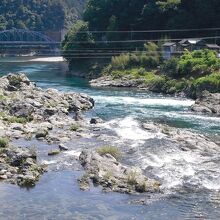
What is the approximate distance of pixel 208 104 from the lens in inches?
1973

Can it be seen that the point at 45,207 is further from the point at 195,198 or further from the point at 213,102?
the point at 213,102

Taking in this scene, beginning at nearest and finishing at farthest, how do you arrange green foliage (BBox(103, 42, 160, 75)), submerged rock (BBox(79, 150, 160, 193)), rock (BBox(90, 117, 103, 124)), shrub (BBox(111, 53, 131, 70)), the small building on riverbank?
submerged rock (BBox(79, 150, 160, 193)) < rock (BBox(90, 117, 103, 124)) < the small building on riverbank < green foliage (BBox(103, 42, 160, 75)) < shrub (BBox(111, 53, 131, 70))

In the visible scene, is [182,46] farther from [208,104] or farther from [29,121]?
[29,121]

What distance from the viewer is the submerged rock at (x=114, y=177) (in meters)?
26.0

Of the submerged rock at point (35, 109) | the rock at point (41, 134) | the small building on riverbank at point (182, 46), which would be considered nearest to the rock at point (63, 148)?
the submerged rock at point (35, 109)

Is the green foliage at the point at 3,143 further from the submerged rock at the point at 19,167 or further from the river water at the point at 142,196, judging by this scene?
the river water at the point at 142,196

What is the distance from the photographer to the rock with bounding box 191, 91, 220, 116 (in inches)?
1897

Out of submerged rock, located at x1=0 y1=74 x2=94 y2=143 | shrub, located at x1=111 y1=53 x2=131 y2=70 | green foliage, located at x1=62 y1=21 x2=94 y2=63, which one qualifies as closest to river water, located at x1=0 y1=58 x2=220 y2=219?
submerged rock, located at x1=0 y1=74 x2=94 y2=143

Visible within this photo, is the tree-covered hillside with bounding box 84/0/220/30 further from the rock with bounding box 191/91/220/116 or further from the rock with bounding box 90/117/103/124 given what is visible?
the rock with bounding box 90/117/103/124

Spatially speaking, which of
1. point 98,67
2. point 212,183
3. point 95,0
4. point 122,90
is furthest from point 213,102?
point 95,0

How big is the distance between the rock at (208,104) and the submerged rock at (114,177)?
797 inches

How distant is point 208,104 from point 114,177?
2508cm

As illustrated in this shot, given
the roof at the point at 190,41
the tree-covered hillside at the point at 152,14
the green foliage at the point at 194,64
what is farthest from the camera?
the tree-covered hillside at the point at 152,14

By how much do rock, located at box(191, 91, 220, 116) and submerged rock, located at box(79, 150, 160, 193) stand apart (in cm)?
2024
